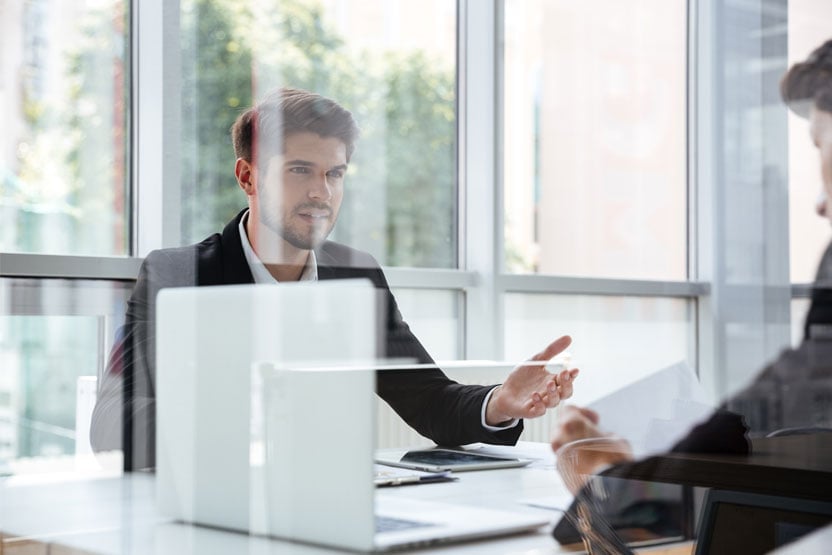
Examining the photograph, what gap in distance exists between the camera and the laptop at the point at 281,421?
0.98m

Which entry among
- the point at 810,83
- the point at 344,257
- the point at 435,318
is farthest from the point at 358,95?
the point at 810,83

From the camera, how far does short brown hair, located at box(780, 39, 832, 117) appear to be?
74 cm

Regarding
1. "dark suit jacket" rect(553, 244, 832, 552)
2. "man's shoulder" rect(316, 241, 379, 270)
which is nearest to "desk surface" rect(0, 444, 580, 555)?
"dark suit jacket" rect(553, 244, 832, 552)

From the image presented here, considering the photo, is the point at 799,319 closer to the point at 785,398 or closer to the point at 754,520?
the point at 785,398

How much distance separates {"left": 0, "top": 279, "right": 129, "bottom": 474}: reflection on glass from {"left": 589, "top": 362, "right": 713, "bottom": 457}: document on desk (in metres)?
0.69

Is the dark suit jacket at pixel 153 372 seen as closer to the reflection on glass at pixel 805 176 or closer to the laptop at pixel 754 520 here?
the laptop at pixel 754 520

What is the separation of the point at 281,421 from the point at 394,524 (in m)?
0.24

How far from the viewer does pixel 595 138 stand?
0.87 m

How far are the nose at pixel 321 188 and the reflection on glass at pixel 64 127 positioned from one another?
35cm


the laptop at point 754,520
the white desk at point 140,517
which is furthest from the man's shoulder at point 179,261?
the laptop at point 754,520

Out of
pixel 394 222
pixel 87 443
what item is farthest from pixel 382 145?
pixel 87 443

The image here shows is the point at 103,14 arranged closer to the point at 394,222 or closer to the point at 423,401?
the point at 394,222

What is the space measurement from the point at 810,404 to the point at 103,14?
1.09 m

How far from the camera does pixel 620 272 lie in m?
0.82
